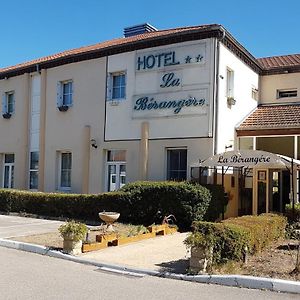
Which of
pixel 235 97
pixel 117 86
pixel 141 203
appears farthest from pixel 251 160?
pixel 117 86

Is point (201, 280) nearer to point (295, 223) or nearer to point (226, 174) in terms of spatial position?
point (295, 223)

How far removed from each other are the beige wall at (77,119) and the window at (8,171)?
2.93 m

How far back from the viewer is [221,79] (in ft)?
54.9

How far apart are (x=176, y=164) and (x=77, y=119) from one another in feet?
17.7

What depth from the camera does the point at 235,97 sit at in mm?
18188

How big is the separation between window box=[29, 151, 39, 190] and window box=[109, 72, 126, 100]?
17.9 ft

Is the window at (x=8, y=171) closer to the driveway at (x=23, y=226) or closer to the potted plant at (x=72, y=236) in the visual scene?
the driveway at (x=23, y=226)

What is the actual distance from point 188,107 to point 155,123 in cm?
155

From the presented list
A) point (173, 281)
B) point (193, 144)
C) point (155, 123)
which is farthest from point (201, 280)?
point (155, 123)

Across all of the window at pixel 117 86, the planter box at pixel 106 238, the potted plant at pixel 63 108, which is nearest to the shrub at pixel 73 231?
the planter box at pixel 106 238

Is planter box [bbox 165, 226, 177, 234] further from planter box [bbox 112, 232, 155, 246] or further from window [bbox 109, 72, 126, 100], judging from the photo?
window [bbox 109, 72, 126, 100]

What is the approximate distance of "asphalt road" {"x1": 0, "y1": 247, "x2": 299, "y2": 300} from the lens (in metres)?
6.61

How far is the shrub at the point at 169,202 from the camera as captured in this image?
14102 mm

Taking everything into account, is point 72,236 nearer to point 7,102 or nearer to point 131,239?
point 131,239
